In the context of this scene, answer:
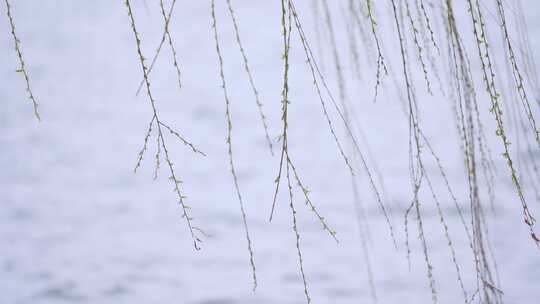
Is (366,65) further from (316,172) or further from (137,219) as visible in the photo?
(137,219)

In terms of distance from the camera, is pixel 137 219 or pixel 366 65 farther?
pixel 366 65

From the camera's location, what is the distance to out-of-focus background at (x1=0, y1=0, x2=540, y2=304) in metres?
1.52

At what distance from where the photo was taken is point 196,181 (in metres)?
1.94

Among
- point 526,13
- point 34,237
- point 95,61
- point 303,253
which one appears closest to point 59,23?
point 95,61

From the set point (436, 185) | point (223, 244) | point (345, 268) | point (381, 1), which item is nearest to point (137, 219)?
point (223, 244)

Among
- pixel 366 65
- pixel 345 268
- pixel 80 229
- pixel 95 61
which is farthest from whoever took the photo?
pixel 95 61

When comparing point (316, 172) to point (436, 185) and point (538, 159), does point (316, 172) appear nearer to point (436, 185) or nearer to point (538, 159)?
point (436, 185)

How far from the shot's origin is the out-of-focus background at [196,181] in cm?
152

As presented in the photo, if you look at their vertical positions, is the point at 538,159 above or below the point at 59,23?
below

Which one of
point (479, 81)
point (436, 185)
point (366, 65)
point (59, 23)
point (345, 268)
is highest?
point (59, 23)

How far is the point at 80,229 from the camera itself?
6.00ft

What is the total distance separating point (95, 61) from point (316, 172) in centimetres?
110

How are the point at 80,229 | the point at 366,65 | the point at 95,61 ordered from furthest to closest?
the point at 95,61
the point at 366,65
the point at 80,229

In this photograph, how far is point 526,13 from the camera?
197 centimetres
